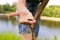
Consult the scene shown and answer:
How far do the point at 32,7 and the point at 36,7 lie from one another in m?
0.02

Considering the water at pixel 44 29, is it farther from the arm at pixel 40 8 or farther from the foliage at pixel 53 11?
the arm at pixel 40 8

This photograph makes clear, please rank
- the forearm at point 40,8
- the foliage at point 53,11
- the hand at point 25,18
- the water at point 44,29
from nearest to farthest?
1. the hand at point 25,18
2. the forearm at point 40,8
3. the water at point 44,29
4. the foliage at point 53,11

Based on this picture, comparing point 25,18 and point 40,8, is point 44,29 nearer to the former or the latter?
point 40,8

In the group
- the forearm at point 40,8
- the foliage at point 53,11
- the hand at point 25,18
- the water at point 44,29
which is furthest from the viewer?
the foliage at point 53,11

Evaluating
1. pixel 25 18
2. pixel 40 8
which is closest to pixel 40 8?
pixel 40 8

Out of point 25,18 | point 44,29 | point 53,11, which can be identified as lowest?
point 44,29

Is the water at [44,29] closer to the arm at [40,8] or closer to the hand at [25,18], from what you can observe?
the arm at [40,8]

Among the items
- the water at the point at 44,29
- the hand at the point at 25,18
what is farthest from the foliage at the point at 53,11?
the hand at the point at 25,18

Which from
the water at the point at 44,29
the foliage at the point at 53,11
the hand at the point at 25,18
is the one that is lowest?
the water at the point at 44,29

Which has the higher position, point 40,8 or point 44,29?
point 40,8

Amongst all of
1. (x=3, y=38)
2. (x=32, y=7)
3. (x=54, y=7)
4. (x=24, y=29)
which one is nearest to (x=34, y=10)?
(x=32, y=7)

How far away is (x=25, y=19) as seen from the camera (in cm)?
66

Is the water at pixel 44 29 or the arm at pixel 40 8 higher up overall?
the arm at pixel 40 8

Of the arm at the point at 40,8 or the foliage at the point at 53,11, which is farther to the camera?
the foliage at the point at 53,11
